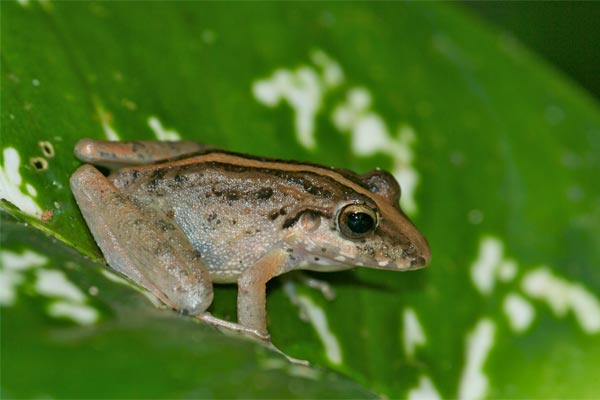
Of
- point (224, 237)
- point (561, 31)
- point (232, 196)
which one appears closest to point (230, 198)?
point (232, 196)

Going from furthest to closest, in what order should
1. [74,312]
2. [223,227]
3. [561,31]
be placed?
1. [561,31]
2. [223,227]
3. [74,312]

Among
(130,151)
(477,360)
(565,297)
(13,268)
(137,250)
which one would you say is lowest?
(13,268)

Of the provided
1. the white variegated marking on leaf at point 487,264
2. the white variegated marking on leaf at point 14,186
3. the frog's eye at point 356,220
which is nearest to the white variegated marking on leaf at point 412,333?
the white variegated marking on leaf at point 487,264

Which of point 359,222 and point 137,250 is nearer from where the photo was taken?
point 137,250

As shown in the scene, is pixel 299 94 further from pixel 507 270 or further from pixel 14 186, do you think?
pixel 14 186

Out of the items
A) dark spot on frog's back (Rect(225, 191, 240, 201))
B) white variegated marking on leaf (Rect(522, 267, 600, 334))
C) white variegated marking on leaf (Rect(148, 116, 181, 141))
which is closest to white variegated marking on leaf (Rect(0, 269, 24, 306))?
dark spot on frog's back (Rect(225, 191, 240, 201))

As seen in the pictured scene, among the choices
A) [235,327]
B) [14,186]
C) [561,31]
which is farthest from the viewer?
[561,31]

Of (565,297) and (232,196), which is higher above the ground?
(232,196)

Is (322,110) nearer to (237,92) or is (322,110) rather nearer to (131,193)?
(237,92)
